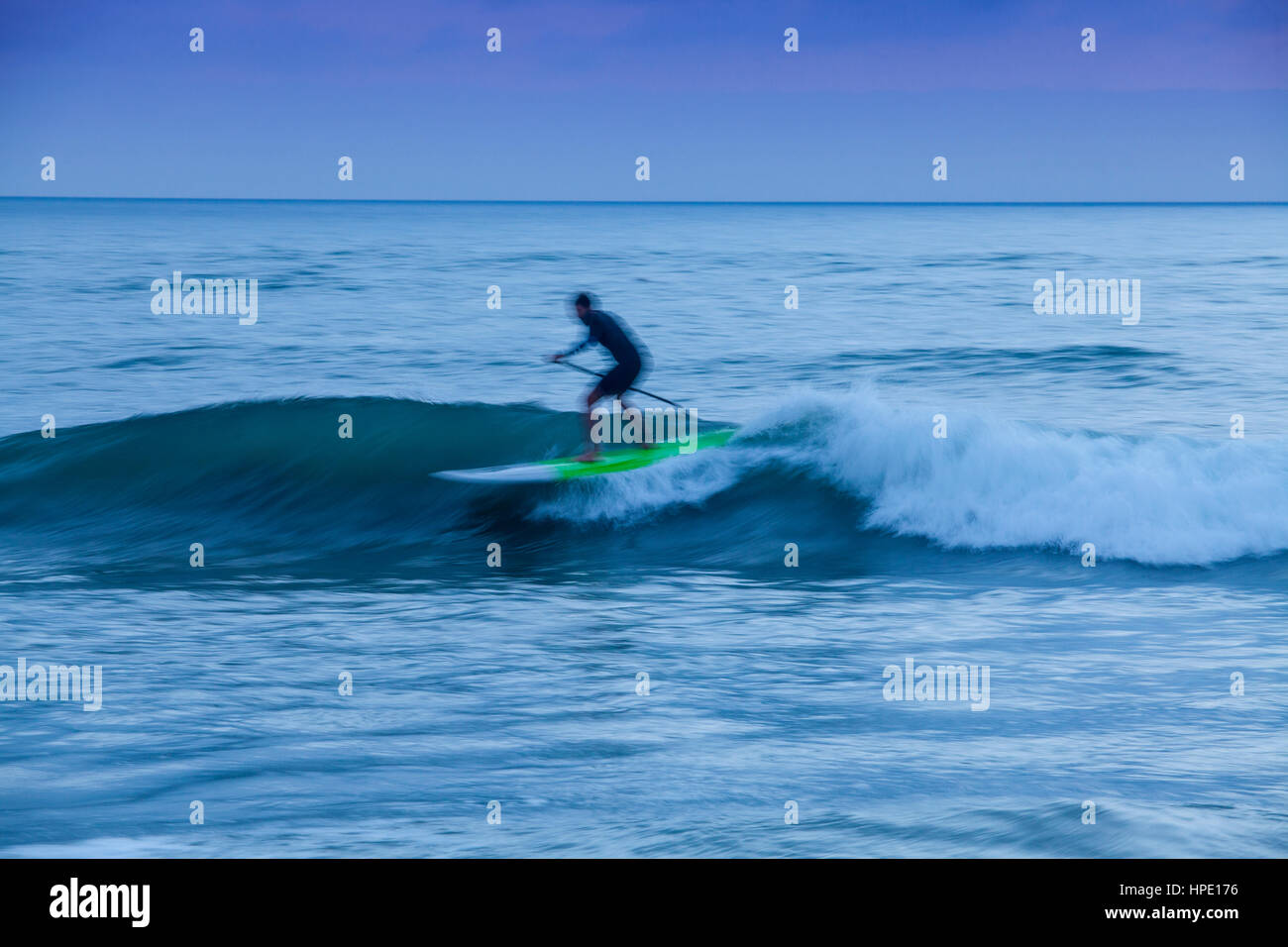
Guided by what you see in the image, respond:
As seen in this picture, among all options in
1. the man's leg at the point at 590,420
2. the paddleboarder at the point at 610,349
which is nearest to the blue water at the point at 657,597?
the man's leg at the point at 590,420

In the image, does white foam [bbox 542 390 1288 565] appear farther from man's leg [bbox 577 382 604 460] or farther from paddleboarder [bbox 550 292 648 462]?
paddleboarder [bbox 550 292 648 462]

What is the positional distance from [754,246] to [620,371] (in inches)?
1739

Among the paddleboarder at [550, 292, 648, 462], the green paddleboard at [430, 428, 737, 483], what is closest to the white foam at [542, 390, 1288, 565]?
the green paddleboard at [430, 428, 737, 483]

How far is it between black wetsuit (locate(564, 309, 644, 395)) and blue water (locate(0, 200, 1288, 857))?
150 cm

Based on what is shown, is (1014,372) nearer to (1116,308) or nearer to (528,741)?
(1116,308)

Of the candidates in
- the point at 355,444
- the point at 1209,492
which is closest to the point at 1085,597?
the point at 1209,492

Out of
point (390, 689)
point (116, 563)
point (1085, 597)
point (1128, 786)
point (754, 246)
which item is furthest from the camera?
point (754, 246)

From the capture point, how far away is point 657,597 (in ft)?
31.7

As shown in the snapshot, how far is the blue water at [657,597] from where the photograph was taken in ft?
17.2

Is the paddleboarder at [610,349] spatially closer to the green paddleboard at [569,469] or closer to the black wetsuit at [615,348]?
the black wetsuit at [615,348]

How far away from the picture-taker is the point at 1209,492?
11.3m

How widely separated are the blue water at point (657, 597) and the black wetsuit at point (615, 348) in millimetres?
1505

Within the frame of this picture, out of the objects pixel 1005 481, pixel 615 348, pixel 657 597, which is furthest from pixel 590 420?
pixel 1005 481

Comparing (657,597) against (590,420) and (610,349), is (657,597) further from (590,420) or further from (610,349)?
(590,420)
